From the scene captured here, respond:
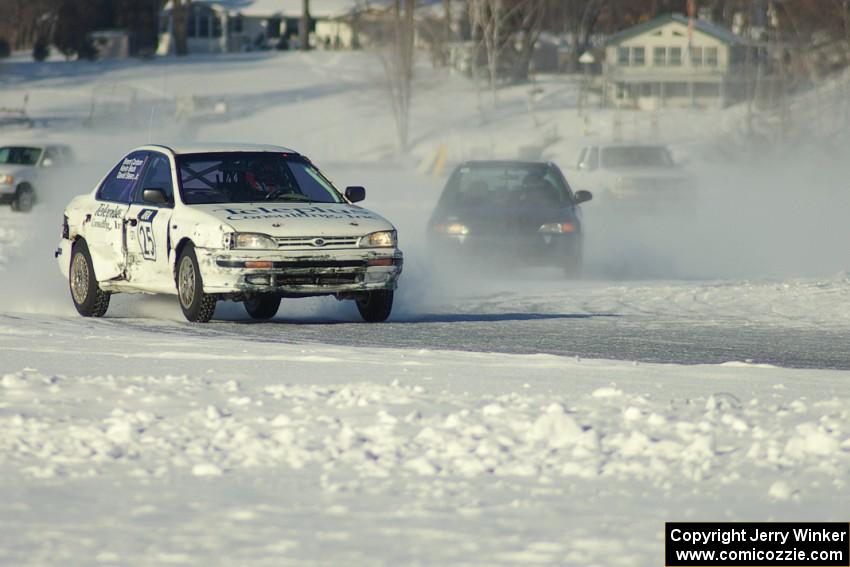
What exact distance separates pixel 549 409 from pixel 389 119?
68.5 m

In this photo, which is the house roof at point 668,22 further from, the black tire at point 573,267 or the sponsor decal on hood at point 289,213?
the sponsor decal on hood at point 289,213

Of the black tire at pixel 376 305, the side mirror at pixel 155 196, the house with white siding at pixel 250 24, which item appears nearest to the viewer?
the side mirror at pixel 155 196

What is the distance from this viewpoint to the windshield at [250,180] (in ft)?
44.7

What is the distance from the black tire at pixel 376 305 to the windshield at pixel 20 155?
22.1 m

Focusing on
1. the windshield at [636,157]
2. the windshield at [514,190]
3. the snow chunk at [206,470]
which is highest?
the snow chunk at [206,470]

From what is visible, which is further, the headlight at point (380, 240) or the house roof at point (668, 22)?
the house roof at point (668, 22)

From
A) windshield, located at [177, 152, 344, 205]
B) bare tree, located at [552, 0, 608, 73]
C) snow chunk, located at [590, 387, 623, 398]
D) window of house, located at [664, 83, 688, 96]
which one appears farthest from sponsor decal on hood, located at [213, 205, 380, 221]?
bare tree, located at [552, 0, 608, 73]

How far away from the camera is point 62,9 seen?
99750 millimetres

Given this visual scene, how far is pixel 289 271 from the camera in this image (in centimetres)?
1291

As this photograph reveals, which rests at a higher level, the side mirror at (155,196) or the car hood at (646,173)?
the side mirror at (155,196)

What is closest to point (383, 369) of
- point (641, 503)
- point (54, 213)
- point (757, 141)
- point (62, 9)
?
point (641, 503)

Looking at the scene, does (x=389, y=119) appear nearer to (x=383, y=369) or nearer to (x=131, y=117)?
(x=131, y=117)

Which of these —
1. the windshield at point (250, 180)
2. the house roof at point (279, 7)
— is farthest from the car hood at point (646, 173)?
the house roof at point (279, 7)
